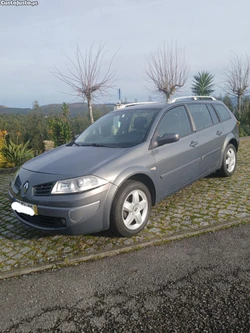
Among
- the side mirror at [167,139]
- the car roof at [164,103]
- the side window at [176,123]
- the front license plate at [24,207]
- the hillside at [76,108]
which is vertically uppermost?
the hillside at [76,108]

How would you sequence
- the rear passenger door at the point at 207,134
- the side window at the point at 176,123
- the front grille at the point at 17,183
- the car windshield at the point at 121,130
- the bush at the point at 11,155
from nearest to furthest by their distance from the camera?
the front grille at the point at 17,183, the car windshield at the point at 121,130, the side window at the point at 176,123, the rear passenger door at the point at 207,134, the bush at the point at 11,155

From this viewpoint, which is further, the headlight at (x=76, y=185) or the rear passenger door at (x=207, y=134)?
the rear passenger door at (x=207, y=134)

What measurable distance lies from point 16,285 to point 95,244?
3.05ft

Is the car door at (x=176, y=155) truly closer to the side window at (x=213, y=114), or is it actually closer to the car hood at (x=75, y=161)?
Result: the car hood at (x=75, y=161)

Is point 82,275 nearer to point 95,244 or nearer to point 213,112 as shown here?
point 95,244

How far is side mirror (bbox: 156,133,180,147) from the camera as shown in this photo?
11.2 ft

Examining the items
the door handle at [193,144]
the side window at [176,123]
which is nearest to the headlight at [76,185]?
the side window at [176,123]

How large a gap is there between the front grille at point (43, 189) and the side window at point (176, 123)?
5.34 ft

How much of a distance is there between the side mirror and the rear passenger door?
1.00m

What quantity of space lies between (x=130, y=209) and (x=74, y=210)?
2.35 ft

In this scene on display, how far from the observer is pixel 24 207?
9.79 feet

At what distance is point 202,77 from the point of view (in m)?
20.9

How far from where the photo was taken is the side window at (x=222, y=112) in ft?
16.8

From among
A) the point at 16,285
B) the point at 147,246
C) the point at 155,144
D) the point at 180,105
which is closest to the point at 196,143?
the point at 180,105
